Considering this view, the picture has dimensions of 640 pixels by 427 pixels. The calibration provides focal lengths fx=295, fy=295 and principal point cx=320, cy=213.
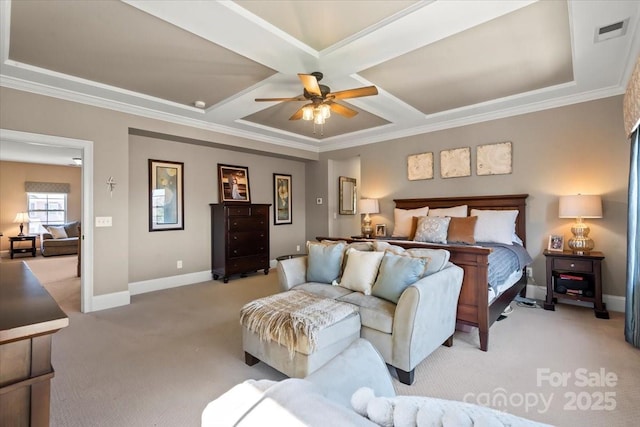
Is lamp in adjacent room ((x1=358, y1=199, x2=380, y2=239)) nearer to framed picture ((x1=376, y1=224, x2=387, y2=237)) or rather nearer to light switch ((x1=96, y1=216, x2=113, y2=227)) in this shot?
framed picture ((x1=376, y1=224, x2=387, y2=237))

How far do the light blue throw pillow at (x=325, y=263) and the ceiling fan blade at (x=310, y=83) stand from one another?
1.44m

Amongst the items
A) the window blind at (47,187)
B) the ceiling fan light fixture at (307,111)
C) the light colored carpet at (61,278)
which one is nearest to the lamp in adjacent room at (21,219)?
the window blind at (47,187)

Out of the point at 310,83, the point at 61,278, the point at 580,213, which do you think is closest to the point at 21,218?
the point at 61,278

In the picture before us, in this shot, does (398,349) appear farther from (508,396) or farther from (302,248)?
(302,248)

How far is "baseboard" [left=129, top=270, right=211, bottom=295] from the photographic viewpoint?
436 cm

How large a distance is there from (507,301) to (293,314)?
2472 mm

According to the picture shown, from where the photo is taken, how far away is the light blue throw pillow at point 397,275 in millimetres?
2248

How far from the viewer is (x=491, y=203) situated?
13.8 feet

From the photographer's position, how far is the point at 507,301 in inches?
124

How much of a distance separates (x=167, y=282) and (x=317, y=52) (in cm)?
404

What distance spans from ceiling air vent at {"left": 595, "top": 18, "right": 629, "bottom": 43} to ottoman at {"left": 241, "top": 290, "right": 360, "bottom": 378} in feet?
9.49

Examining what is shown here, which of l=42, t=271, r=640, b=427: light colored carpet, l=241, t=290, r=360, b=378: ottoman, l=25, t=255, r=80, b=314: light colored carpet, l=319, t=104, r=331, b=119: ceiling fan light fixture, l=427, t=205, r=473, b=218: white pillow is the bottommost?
l=42, t=271, r=640, b=427: light colored carpet

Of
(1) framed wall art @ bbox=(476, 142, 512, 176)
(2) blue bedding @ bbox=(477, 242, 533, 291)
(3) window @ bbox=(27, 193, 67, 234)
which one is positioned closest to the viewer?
(2) blue bedding @ bbox=(477, 242, 533, 291)

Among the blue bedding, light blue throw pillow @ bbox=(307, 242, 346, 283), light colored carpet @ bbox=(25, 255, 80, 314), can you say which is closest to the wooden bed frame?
the blue bedding
